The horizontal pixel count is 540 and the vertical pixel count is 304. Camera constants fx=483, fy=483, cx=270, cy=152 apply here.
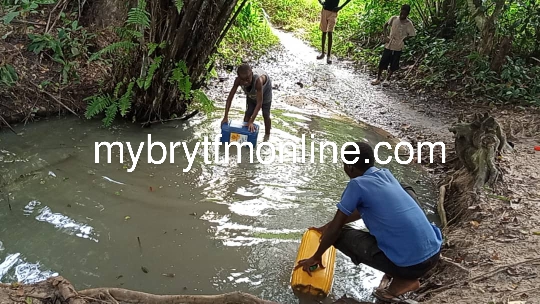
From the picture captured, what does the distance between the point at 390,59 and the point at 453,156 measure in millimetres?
3416

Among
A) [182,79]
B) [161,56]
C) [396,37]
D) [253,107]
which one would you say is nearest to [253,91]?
[253,107]

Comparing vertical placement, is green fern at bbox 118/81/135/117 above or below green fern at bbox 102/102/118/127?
above

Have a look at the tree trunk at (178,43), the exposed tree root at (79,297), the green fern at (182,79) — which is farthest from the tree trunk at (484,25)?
the exposed tree root at (79,297)

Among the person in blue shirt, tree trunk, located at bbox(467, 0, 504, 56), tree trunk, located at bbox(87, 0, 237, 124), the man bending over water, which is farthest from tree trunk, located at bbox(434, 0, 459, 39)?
the person in blue shirt

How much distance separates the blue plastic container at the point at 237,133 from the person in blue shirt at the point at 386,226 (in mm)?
2539

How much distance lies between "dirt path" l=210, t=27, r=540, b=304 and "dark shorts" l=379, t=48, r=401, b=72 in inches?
18.1

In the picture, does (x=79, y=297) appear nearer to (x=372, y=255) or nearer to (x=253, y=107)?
(x=372, y=255)

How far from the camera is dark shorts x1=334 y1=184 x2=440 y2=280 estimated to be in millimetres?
3283

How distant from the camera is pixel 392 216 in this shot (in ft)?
10.3

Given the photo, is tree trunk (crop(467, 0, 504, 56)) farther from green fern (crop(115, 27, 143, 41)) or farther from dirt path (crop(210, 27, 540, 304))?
green fern (crop(115, 27, 143, 41))

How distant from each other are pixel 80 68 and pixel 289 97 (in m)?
3.28

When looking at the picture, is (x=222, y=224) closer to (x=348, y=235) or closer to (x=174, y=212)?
(x=174, y=212)

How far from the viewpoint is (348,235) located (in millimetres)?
3533

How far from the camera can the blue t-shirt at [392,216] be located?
124 inches
